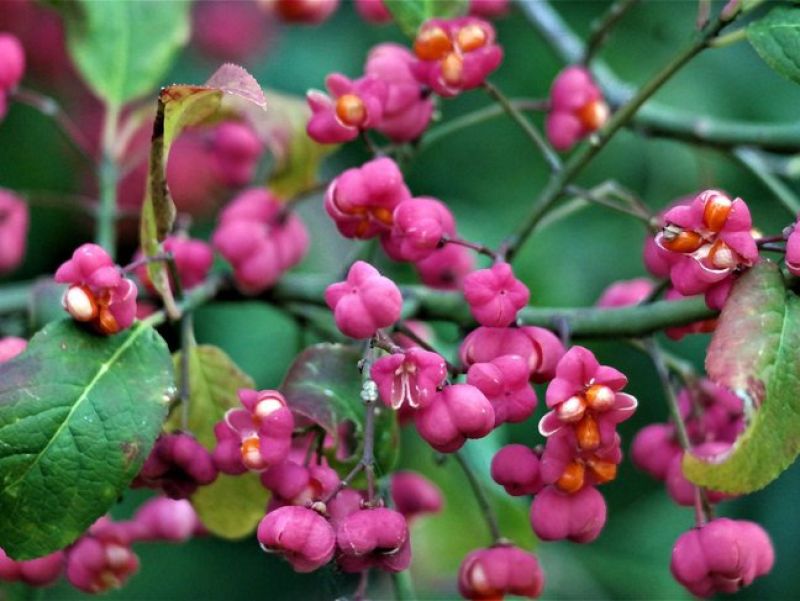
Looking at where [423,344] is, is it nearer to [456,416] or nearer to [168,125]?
[456,416]

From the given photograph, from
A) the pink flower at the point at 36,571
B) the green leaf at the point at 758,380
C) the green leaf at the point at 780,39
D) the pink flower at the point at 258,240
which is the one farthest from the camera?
the pink flower at the point at 258,240

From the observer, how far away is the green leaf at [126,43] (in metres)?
1.29

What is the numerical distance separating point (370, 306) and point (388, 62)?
0.91 feet

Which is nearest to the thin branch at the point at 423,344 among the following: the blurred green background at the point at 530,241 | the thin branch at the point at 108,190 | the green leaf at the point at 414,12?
the green leaf at the point at 414,12

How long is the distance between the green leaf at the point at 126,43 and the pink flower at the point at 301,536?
25.8 inches

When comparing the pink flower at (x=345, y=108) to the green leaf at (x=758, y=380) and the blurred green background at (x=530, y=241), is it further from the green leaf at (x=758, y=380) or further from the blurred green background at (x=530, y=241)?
the blurred green background at (x=530, y=241)

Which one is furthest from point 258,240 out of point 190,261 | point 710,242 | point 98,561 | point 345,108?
point 710,242

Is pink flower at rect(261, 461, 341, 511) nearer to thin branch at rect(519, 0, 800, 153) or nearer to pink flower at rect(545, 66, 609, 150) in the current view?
pink flower at rect(545, 66, 609, 150)

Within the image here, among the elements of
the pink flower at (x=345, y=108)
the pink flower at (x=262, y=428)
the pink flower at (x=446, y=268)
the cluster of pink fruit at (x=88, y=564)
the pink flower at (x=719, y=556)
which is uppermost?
the pink flower at (x=345, y=108)

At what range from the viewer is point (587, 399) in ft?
2.62

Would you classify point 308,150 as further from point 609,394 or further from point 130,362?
point 609,394

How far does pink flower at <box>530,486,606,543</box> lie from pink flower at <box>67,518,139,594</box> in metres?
0.36

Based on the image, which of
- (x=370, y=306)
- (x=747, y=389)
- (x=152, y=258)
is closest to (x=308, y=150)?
(x=152, y=258)

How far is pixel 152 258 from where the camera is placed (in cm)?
91
